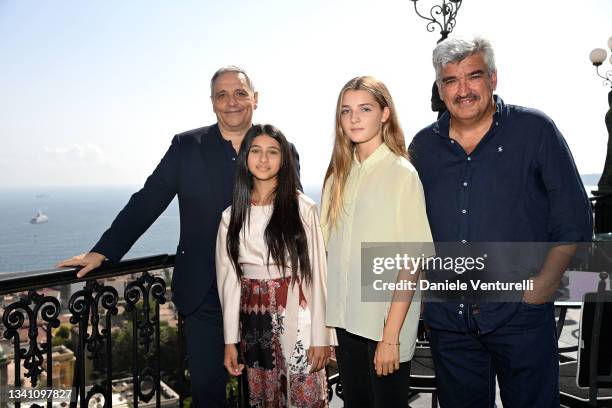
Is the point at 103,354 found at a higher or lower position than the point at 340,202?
lower

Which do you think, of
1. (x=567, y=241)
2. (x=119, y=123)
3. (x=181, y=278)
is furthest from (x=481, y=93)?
(x=119, y=123)

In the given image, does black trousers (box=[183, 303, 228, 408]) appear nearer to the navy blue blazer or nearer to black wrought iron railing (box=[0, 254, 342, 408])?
the navy blue blazer

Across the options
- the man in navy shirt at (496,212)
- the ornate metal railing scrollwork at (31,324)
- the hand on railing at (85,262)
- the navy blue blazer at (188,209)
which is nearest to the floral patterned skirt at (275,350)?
the navy blue blazer at (188,209)

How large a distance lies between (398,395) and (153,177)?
1.41 meters

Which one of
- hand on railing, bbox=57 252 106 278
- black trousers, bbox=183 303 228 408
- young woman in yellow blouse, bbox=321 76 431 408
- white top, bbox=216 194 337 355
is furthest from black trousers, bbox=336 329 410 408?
hand on railing, bbox=57 252 106 278

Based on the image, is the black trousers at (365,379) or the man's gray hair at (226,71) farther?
the man's gray hair at (226,71)

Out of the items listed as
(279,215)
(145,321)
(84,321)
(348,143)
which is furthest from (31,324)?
(348,143)

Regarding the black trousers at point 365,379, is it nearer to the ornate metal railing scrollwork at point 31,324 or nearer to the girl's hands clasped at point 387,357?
the girl's hands clasped at point 387,357

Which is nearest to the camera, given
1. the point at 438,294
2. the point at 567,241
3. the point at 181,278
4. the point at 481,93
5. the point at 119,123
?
the point at 567,241

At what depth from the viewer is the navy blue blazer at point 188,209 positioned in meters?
2.22

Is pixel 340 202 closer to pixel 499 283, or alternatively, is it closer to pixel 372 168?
pixel 372 168

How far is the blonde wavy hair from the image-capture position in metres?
1.83

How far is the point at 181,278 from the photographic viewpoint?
2238 millimetres

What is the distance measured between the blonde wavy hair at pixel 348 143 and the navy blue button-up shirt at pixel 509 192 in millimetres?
201
